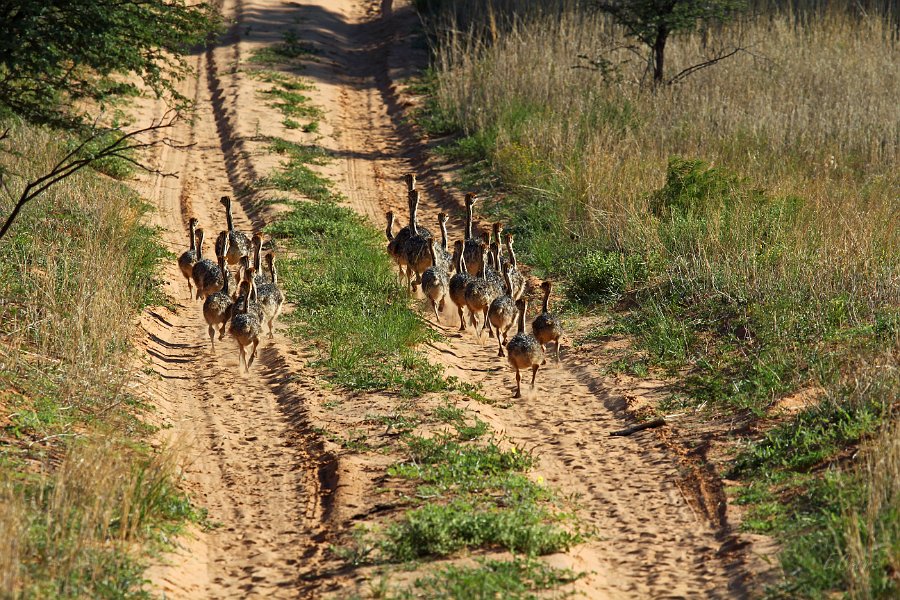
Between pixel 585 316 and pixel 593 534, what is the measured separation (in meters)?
5.54

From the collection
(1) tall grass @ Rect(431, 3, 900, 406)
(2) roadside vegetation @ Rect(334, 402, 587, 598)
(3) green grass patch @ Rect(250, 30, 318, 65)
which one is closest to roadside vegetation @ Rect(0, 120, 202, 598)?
(2) roadside vegetation @ Rect(334, 402, 587, 598)

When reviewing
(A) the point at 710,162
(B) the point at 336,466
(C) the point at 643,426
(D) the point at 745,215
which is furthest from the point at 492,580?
(A) the point at 710,162

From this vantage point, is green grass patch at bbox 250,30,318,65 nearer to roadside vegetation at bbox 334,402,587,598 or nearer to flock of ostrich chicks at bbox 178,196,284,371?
flock of ostrich chicks at bbox 178,196,284,371

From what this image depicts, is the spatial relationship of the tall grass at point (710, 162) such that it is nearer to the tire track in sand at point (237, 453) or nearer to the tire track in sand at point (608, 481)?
the tire track in sand at point (608, 481)

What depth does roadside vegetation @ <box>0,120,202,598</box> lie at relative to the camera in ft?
21.7

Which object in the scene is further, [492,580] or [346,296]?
[346,296]

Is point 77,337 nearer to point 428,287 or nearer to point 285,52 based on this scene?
point 428,287

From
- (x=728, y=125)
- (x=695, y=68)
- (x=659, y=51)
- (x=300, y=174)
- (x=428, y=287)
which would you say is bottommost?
(x=300, y=174)

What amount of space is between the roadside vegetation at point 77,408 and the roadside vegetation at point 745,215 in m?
4.34

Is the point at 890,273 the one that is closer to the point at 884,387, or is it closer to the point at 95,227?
the point at 884,387

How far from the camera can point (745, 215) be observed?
13.2m

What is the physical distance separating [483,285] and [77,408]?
468 centimetres

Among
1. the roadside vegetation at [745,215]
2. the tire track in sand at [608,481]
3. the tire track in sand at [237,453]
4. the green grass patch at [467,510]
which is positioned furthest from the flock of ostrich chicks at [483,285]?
the tire track in sand at [237,453]

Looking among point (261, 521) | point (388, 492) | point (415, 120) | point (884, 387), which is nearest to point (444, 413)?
point (388, 492)
